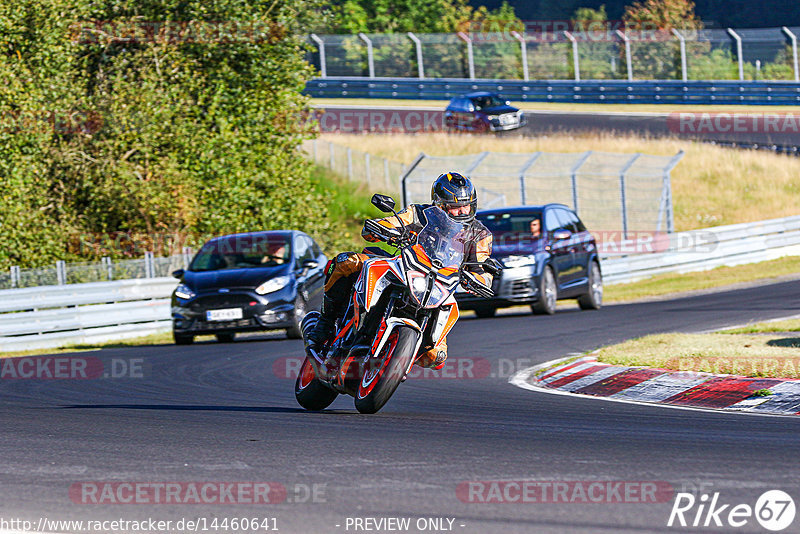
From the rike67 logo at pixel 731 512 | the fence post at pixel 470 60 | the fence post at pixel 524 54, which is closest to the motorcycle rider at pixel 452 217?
the rike67 logo at pixel 731 512

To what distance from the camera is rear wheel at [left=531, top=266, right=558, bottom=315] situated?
63.4ft

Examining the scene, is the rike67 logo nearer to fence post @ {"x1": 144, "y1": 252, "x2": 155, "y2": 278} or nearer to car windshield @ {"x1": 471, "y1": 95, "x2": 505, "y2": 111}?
fence post @ {"x1": 144, "y1": 252, "x2": 155, "y2": 278}

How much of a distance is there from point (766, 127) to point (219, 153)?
1005 inches

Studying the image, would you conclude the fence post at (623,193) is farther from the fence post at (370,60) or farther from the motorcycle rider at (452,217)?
the fence post at (370,60)

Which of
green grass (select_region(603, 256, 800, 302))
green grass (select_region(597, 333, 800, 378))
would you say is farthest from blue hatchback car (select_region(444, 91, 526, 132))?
green grass (select_region(597, 333, 800, 378))

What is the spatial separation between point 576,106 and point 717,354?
40.6 metres

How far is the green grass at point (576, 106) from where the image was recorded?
47906 millimetres

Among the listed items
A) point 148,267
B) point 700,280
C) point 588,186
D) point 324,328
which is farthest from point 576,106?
point 324,328

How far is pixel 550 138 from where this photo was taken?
1682 inches

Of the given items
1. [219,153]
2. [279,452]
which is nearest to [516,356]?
[279,452]

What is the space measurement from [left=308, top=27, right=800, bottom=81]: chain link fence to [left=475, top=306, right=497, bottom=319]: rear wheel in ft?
96.7

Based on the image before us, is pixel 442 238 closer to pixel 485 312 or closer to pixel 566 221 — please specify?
pixel 485 312

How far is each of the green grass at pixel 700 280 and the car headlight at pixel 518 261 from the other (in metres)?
4.80

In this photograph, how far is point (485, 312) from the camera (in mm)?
20781
